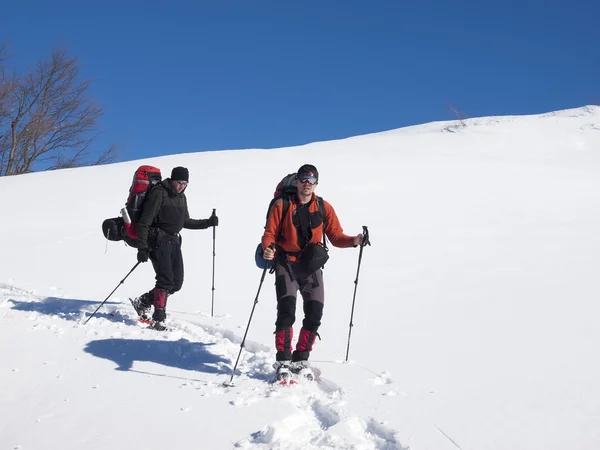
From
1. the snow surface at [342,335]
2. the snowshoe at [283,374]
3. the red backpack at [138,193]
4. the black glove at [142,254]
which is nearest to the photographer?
the snow surface at [342,335]

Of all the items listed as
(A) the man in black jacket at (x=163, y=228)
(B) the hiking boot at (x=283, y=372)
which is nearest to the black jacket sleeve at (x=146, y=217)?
(A) the man in black jacket at (x=163, y=228)

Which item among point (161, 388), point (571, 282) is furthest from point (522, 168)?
point (161, 388)

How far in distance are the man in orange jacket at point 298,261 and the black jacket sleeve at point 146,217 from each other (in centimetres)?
183

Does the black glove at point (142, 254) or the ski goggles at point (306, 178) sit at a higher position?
the ski goggles at point (306, 178)

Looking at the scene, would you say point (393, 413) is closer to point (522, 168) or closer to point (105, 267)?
point (105, 267)

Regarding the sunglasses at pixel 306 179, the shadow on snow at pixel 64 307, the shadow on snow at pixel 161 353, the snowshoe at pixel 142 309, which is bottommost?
the shadow on snow at pixel 161 353

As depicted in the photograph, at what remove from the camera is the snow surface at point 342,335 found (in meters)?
3.55

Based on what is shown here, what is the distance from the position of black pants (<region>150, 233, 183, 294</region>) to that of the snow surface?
505 mm

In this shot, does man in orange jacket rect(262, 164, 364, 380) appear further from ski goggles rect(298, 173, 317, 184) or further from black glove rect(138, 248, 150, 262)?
black glove rect(138, 248, 150, 262)

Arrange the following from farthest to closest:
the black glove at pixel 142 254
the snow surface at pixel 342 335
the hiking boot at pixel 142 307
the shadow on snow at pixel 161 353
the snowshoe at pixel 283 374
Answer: the hiking boot at pixel 142 307, the black glove at pixel 142 254, the shadow on snow at pixel 161 353, the snowshoe at pixel 283 374, the snow surface at pixel 342 335

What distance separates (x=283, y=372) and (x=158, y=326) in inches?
84.4

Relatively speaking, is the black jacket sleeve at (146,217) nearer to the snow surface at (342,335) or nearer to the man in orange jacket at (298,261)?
the snow surface at (342,335)

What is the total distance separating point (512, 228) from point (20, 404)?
917 centimetres

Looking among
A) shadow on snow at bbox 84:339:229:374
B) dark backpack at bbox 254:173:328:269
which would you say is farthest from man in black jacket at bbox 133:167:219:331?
dark backpack at bbox 254:173:328:269
